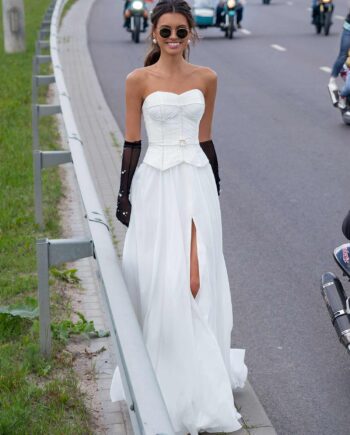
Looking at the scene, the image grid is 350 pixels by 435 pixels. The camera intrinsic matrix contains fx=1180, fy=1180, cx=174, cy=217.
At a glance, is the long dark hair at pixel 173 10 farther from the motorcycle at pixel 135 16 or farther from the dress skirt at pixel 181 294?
the motorcycle at pixel 135 16

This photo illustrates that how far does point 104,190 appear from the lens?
35.2 feet

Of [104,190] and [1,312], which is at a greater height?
[1,312]

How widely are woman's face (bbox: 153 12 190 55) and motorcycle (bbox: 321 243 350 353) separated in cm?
163

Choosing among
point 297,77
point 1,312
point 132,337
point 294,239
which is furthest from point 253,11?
point 132,337

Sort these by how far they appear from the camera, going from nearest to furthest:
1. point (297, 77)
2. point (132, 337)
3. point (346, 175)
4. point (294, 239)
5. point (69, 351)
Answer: point (132, 337), point (69, 351), point (294, 239), point (346, 175), point (297, 77)

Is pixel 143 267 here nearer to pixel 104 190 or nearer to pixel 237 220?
pixel 237 220

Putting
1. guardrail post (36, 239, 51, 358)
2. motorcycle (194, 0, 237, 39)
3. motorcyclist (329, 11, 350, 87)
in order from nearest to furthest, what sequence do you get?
1. guardrail post (36, 239, 51, 358)
2. motorcyclist (329, 11, 350, 87)
3. motorcycle (194, 0, 237, 39)

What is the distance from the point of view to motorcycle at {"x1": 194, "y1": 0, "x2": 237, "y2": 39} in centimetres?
2822

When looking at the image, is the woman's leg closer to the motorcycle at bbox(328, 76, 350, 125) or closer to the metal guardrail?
the metal guardrail

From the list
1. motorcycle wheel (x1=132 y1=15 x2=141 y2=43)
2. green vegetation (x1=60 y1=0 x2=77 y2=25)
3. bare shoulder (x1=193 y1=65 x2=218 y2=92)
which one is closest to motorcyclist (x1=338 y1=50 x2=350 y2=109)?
bare shoulder (x1=193 y1=65 x2=218 y2=92)

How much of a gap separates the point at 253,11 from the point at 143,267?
33.1 metres

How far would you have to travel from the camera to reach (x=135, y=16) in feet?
89.8

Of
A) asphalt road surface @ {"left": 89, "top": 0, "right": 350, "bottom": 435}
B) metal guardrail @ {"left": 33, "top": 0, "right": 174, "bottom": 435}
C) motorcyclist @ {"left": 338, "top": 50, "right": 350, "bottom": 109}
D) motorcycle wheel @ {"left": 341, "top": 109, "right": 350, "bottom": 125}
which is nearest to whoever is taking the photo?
metal guardrail @ {"left": 33, "top": 0, "right": 174, "bottom": 435}

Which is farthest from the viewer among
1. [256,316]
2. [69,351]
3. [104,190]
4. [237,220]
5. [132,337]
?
[104,190]
